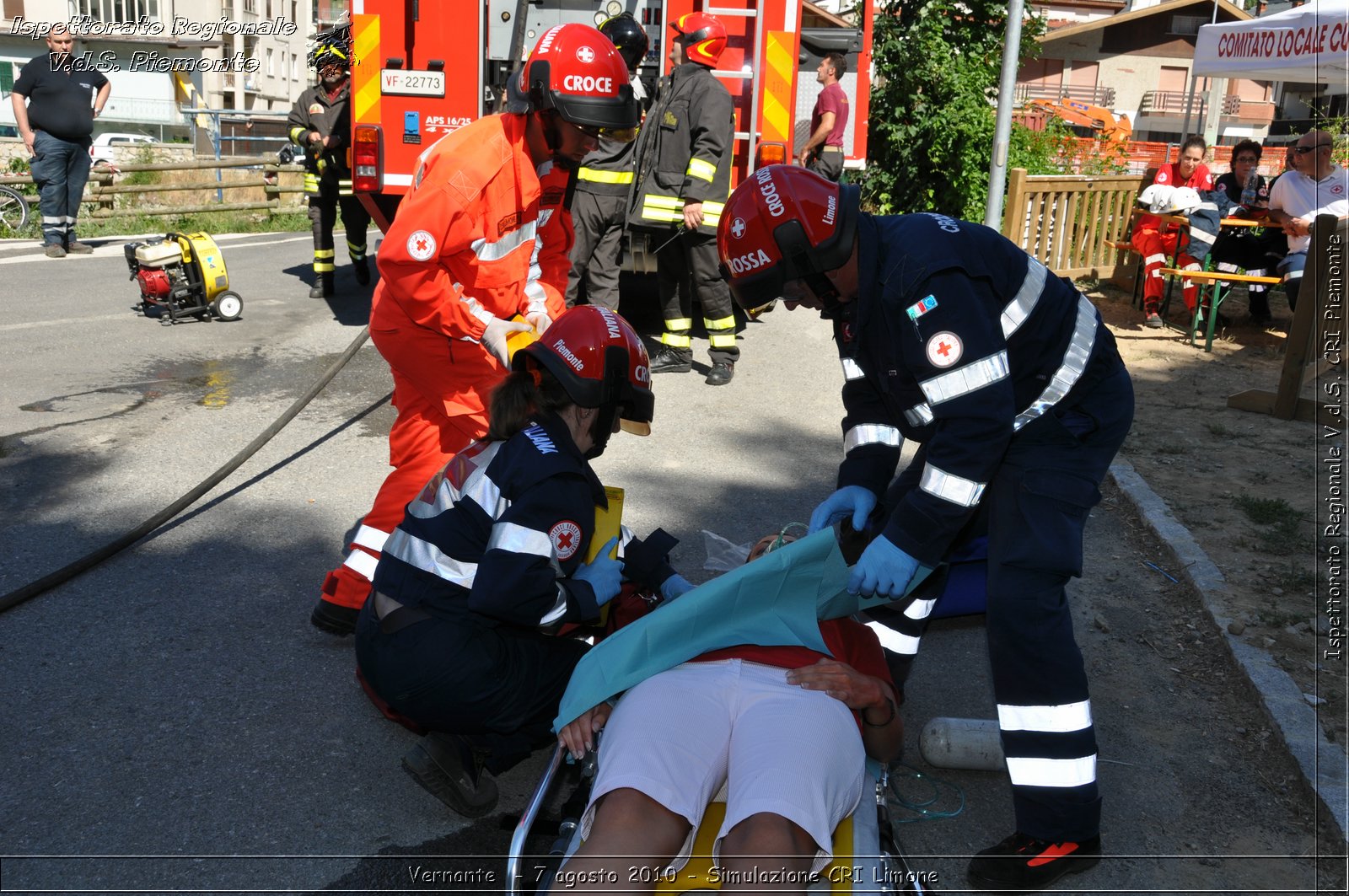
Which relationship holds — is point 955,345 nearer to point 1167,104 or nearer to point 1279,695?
point 1279,695

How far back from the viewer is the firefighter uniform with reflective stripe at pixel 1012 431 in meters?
2.62

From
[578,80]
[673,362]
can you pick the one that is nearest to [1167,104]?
[673,362]

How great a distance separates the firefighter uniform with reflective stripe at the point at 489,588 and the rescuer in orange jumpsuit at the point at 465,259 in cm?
90

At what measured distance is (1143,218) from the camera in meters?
10.2

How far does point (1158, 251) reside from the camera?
32.9ft

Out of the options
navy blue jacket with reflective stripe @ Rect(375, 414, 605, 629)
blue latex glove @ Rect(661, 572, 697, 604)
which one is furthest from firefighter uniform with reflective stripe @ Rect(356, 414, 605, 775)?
blue latex glove @ Rect(661, 572, 697, 604)

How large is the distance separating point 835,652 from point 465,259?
6.51ft

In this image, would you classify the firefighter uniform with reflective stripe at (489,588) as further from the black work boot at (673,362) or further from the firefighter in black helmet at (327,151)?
the firefighter in black helmet at (327,151)

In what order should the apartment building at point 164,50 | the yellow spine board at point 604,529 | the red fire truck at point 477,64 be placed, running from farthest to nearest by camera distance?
the apartment building at point 164,50 < the red fire truck at point 477,64 < the yellow spine board at point 604,529

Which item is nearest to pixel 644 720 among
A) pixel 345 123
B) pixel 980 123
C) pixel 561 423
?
pixel 561 423

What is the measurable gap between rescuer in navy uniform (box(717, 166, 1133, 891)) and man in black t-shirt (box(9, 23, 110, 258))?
11117mm

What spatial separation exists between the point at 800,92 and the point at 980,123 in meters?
4.04

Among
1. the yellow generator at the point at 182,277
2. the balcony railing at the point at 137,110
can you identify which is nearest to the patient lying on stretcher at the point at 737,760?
the yellow generator at the point at 182,277

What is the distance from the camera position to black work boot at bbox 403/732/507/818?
295cm
